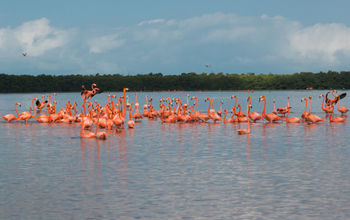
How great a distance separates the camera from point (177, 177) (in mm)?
17844

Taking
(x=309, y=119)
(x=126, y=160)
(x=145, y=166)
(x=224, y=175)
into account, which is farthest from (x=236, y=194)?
(x=309, y=119)

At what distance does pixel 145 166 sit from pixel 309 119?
23.1 metres

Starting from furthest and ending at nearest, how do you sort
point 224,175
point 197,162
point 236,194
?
point 197,162
point 224,175
point 236,194

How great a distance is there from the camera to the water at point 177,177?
1347 centimetres

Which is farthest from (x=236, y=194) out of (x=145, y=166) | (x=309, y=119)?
(x=309, y=119)

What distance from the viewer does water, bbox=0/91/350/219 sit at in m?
13.5

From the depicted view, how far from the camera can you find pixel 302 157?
22.5 m

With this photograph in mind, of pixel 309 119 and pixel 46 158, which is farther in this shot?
pixel 309 119

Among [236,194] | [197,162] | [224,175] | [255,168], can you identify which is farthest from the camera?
[197,162]

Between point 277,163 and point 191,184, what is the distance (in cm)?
536

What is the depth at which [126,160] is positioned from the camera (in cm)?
2178

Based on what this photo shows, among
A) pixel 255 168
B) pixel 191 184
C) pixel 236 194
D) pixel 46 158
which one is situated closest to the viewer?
pixel 236 194

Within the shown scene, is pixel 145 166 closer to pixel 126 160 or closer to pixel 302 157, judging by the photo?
pixel 126 160

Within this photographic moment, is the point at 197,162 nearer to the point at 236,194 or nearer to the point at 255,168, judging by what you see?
the point at 255,168
